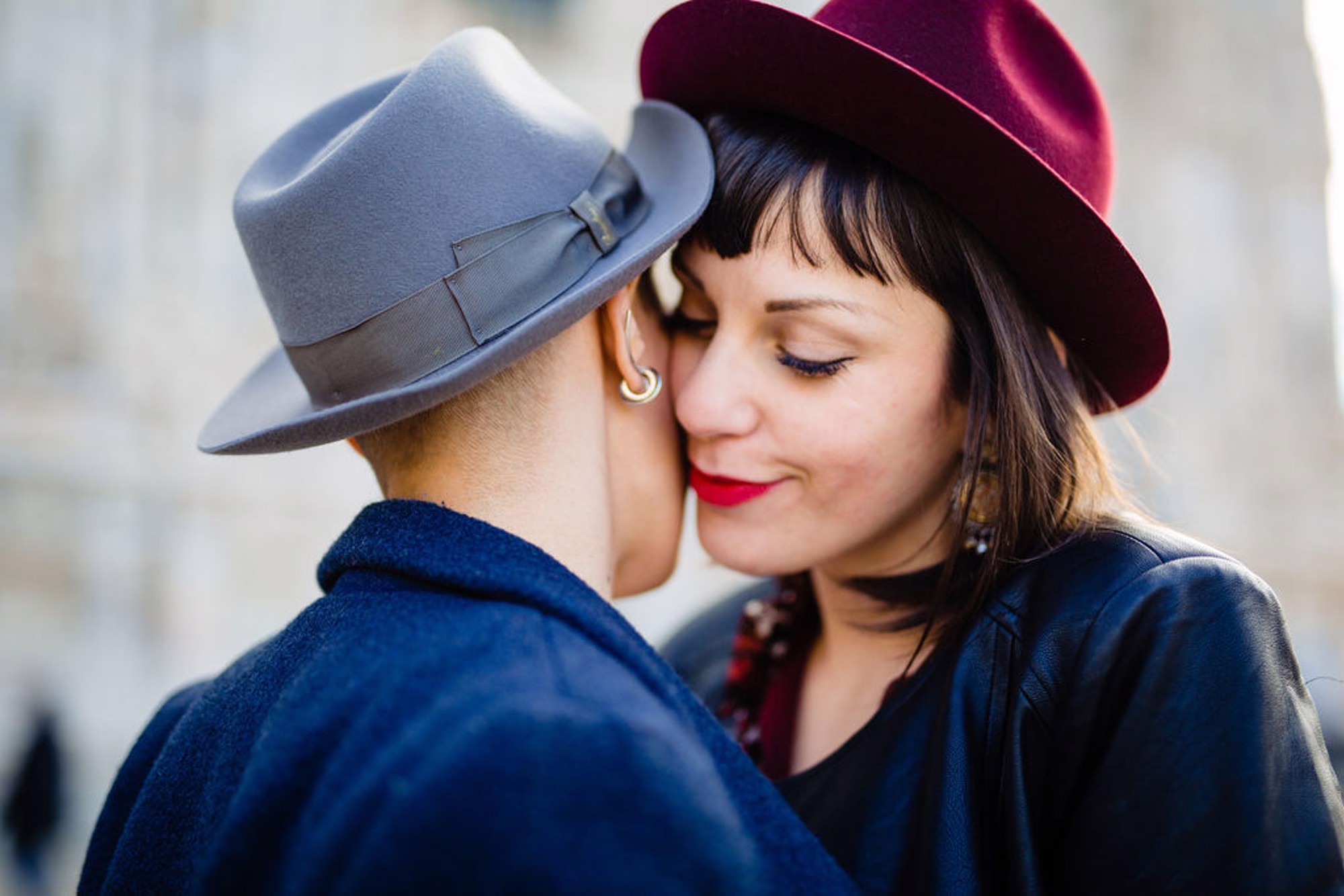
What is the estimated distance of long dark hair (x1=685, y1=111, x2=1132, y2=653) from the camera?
1.80m

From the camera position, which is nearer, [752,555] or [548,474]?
[548,474]

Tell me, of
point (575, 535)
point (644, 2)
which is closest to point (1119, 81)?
point (644, 2)

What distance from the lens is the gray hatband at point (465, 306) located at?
1.52 m

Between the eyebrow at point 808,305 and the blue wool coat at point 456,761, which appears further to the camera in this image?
the eyebrow at point 808,305

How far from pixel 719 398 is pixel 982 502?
22.5 inches

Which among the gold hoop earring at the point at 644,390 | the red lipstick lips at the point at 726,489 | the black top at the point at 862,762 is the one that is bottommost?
the black top at the point at 862,762

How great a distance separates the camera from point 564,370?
64.5 inches

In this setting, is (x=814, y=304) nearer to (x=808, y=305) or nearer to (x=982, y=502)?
(x=808, y=305)

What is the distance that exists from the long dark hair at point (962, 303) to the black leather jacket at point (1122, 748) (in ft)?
0.38

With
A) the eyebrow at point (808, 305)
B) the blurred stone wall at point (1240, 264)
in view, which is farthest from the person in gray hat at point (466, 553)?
the blurred stone wall at point (1240, 264)

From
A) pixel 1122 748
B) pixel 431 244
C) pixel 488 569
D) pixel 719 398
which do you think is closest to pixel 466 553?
pixel 488 569

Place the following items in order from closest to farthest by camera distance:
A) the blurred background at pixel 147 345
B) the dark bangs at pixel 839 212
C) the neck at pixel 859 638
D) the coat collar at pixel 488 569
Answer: the coat collar at pixel 488 569 < the dark bangs at pixel 839 212 < the neck at pixel 859 638 < the blurred background at pixel 147 345

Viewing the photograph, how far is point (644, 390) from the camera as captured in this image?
1.78 m

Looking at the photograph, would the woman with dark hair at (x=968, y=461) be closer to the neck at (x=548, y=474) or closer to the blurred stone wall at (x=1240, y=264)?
the neck at (x=548, y=474)
